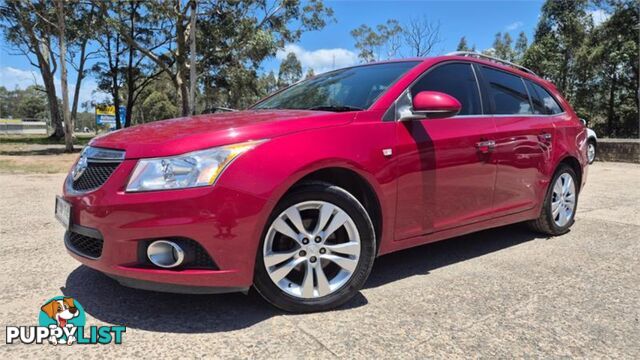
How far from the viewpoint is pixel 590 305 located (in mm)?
3092

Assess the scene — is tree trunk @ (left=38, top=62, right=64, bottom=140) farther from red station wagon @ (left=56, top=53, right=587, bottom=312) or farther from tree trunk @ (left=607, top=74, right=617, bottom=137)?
tree trunk @ (left=607, top=74, right=617, bottom=137)

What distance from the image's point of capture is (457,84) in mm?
3865

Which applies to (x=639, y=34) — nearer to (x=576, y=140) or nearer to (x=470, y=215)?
(x=576, y=140)

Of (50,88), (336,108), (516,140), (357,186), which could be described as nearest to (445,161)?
(357,186)

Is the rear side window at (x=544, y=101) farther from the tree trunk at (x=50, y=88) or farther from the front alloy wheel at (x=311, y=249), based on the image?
the tree trunk at (x=50, y=88)

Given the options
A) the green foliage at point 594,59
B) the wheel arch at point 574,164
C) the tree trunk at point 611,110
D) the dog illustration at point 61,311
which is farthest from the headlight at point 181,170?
the tree trunk at point 611,110

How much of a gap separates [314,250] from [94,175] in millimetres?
1314

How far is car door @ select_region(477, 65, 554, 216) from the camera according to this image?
3959 mm

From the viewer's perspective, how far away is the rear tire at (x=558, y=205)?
15.4 ft

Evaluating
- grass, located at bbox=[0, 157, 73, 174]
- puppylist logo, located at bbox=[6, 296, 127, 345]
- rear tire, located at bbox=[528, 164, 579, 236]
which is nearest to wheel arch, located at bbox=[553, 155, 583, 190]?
rear tire, located at bbox=[528, 164, 579, 236]

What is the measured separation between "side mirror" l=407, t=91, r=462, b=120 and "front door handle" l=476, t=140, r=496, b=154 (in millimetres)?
604

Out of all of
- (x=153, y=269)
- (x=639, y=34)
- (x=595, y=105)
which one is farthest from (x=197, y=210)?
(x=595, y=105)

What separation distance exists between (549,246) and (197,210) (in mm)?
3488

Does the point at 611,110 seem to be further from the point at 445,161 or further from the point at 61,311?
the point at 61,311
